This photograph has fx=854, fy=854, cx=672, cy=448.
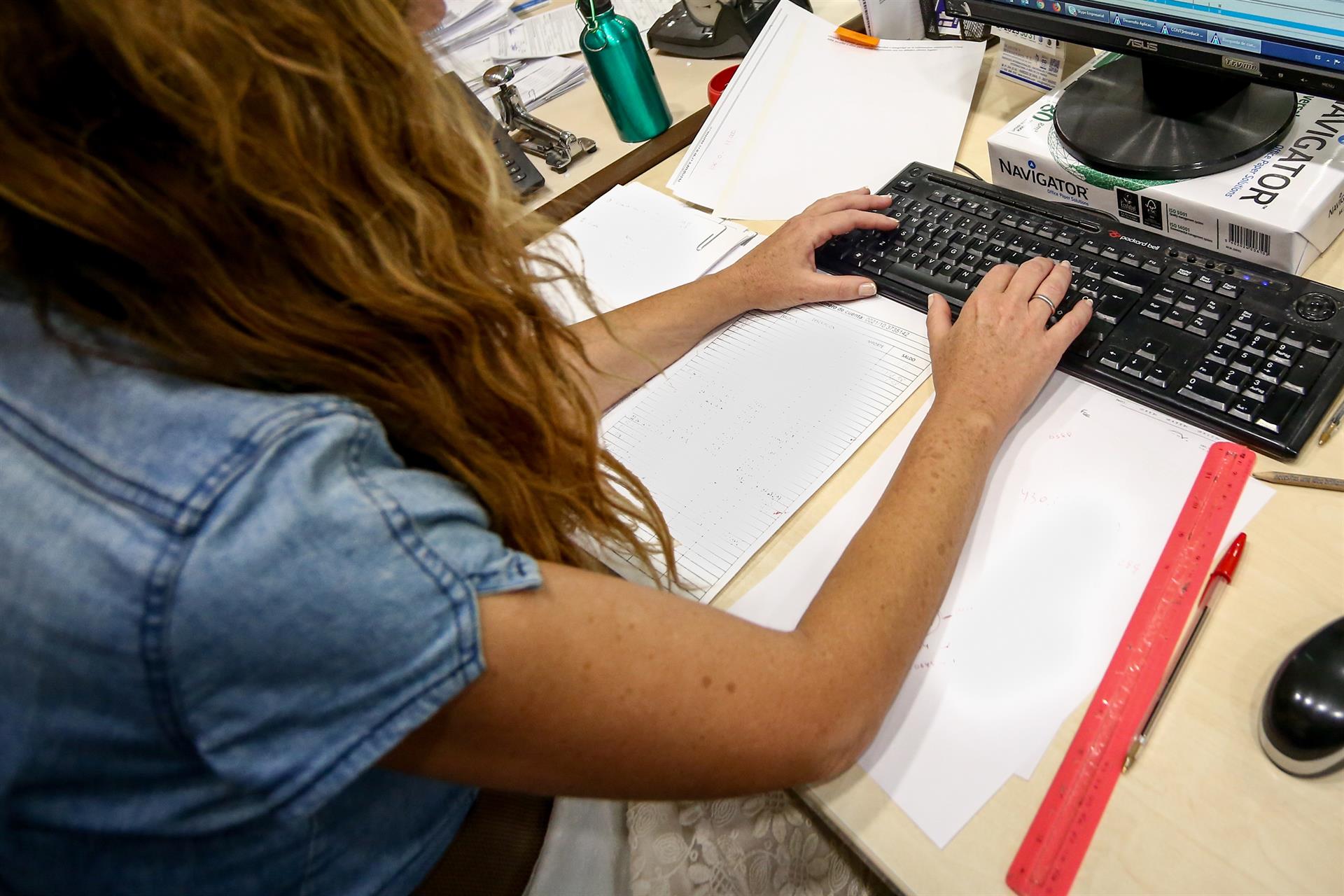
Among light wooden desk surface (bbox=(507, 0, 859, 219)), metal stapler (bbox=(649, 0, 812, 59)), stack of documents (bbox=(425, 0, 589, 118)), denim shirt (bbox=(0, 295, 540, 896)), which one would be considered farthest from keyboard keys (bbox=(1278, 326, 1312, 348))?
stack of documents (bbox=(425, 0, 589, 118))

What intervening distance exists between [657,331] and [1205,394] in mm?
457

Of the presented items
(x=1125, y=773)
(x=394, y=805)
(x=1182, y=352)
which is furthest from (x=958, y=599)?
(x=394, y=805)

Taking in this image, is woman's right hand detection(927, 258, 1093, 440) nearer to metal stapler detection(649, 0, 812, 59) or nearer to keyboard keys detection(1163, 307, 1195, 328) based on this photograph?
keyboard keys detection(1163, 307, 1195, 328)

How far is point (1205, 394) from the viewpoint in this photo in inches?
24.0

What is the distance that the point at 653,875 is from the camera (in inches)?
27.4

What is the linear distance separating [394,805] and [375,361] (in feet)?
0.90

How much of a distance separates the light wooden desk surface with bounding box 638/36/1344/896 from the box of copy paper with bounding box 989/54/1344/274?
21cm

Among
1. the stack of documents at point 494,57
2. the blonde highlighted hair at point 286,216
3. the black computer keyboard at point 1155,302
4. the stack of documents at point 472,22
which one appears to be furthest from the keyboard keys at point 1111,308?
the stack of documents at point 472,22

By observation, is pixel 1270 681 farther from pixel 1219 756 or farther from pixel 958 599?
pixel 958 599

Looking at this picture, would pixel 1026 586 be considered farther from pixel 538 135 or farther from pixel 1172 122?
pixel 538 135

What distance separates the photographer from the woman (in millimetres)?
372

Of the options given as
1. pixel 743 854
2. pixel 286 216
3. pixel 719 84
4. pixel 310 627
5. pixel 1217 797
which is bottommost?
pixel 743 854

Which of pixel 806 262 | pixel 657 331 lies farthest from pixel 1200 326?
pixel 657 331

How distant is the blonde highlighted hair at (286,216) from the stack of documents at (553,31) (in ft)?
3.32
